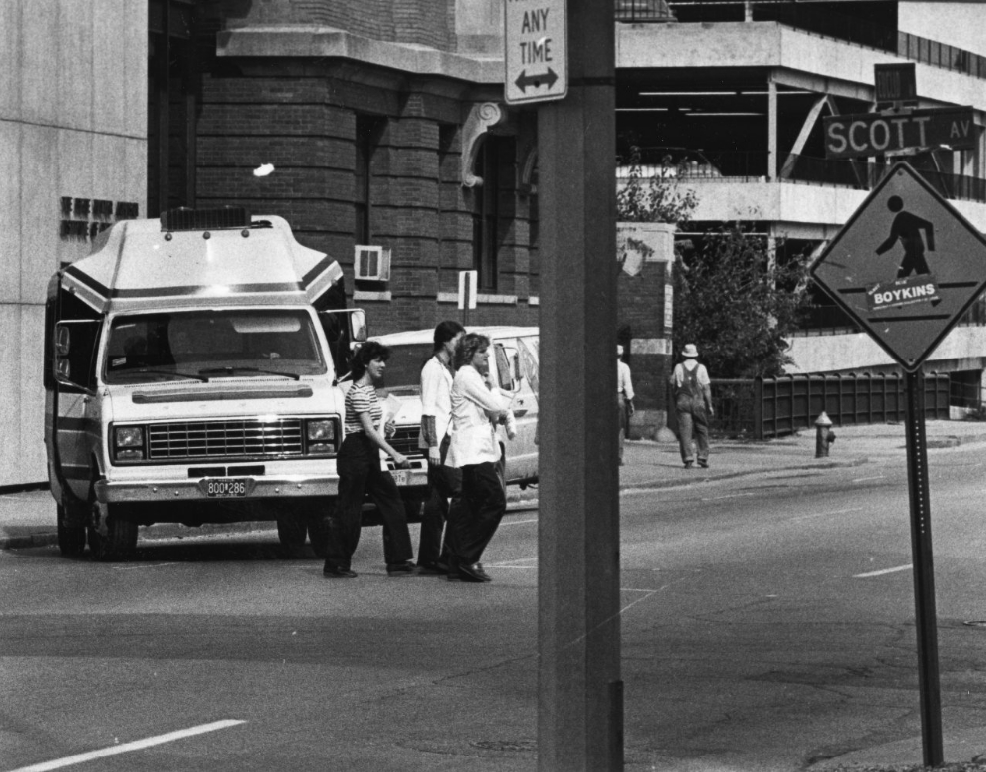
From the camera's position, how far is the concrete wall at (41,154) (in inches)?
935

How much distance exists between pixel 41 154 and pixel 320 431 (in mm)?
9128

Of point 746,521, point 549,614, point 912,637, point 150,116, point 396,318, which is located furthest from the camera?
point 396,318

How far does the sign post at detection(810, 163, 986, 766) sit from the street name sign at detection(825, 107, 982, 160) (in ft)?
17.1

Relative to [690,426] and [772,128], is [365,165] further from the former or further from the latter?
[772,128]

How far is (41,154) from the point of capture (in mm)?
24219

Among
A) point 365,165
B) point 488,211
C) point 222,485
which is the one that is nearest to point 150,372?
point 222,485

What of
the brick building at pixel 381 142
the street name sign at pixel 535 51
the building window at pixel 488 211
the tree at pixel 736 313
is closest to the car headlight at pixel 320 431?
the street name sign at pixel 535 51

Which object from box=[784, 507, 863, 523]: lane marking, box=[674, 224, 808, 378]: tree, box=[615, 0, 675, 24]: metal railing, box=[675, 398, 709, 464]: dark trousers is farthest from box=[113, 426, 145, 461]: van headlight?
box=[615, 0, 675, 24]: metal railing

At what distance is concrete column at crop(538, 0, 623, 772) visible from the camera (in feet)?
21.3

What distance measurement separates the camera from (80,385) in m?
17.4

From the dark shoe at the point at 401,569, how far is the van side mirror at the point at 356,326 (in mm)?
2793

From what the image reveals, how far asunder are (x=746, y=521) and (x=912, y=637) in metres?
9.04

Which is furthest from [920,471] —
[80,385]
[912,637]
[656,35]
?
[656,35]

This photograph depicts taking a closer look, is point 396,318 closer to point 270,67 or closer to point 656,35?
point 270,67
